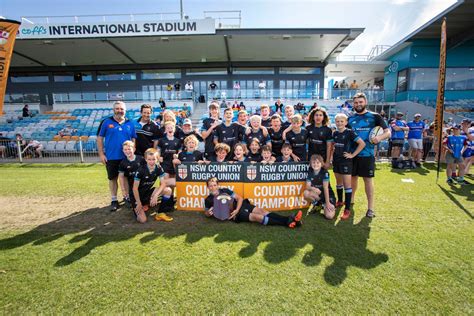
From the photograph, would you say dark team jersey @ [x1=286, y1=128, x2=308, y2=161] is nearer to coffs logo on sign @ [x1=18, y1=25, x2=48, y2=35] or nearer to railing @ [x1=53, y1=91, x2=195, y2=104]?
railing @ [x1=53, y1=91, x2=195, y2=104]

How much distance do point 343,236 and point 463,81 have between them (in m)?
24.8

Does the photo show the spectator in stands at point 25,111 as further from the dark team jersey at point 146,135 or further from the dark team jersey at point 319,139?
the dark team jersey at point 319,139

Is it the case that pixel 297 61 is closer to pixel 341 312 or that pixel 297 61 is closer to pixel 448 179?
pixel 448 179

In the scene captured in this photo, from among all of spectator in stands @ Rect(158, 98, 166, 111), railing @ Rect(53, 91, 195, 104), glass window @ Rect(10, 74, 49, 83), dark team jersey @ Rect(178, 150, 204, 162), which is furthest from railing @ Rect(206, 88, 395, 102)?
glass window @ Rect(10, 74, 49, 83)

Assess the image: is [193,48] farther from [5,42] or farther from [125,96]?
[5,42]

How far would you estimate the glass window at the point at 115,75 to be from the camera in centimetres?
2280

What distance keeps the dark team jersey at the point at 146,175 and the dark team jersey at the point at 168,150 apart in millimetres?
317

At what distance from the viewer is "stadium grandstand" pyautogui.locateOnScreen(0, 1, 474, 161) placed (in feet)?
49.6

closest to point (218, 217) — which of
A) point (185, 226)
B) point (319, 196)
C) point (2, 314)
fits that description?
point (185, 226)

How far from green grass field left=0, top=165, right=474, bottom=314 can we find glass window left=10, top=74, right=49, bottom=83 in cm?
2507

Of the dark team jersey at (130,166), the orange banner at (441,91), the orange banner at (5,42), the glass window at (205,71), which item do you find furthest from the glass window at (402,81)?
the orange banner at (5,42)

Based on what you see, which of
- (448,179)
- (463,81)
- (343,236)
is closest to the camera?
(343,236)

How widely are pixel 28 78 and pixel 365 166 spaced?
30971 millimetres

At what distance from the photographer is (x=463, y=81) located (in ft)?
65.0
